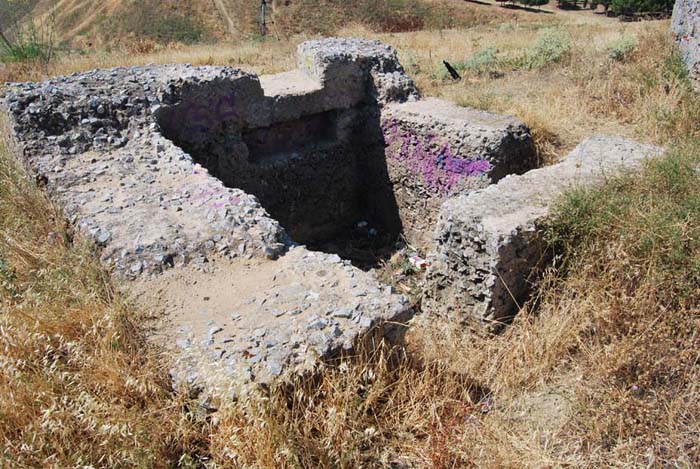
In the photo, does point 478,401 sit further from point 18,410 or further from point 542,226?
point 18,410

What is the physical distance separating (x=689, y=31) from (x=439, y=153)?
424 centimetres

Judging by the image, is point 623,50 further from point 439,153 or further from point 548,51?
point 439,153

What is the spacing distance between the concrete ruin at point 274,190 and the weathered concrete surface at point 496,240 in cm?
2

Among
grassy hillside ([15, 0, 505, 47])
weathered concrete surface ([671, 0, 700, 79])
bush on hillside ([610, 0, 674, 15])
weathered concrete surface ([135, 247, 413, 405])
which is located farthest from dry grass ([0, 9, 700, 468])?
grassy hillside ([15, 0, 505, 47])

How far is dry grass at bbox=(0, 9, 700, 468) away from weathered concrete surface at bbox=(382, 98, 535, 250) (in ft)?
5.67

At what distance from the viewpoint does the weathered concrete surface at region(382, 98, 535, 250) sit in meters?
5.54

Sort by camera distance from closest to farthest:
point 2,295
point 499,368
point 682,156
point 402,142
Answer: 1. point 2,295
2. point 499,368
3. point 682,156
4. point 402,142

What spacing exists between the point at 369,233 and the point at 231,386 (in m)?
5.06

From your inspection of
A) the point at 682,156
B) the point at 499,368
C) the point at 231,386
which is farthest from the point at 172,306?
the point at 682,156

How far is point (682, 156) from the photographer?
3.96 metres

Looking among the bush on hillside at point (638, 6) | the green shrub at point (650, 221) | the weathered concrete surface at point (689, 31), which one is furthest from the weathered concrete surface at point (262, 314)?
the bush on hillside at point (638, 6)

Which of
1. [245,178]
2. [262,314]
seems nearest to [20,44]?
[245,178]

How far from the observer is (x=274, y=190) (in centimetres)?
629

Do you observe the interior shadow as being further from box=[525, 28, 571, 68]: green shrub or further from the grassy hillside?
the grassy hillside
